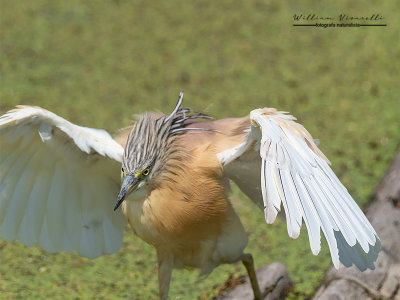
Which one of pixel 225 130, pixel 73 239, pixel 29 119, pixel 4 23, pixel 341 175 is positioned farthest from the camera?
pixel 4 23

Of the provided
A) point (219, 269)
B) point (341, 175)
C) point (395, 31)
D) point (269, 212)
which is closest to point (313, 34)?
point (395, 31)

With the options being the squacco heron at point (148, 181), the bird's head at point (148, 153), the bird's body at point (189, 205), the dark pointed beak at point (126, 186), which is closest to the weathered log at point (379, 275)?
the squacco heron at point (148, 181)

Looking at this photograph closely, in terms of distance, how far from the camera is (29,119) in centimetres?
381

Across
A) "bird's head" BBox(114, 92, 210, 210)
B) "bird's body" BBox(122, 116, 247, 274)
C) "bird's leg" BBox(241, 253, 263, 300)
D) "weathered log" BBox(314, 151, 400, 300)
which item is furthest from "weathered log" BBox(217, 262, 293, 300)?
"bird's head" BBox(114, 92, 210, 210)

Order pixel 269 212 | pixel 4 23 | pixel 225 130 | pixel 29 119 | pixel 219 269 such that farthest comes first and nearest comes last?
pixel 4 23
pixel 219 269
pixel 225 130
pixel 29 119
pixel 269 212

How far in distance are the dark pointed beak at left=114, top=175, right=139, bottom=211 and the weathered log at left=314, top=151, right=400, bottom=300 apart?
47.0 inches

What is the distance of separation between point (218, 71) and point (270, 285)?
310 centimetres

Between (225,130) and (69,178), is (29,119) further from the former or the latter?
(225,130)

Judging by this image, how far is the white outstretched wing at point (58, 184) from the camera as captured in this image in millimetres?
3918

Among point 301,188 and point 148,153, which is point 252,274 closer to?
point 148,153

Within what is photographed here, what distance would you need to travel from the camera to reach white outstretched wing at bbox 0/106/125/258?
3918 millimetres

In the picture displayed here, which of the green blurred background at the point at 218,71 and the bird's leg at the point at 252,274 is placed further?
the green blurred background at the point at 218,71

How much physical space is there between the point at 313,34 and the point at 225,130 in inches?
158

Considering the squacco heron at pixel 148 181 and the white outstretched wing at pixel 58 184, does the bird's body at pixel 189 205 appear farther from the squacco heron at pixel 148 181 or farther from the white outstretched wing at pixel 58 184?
the white outstretched wing at pixel 58 184
